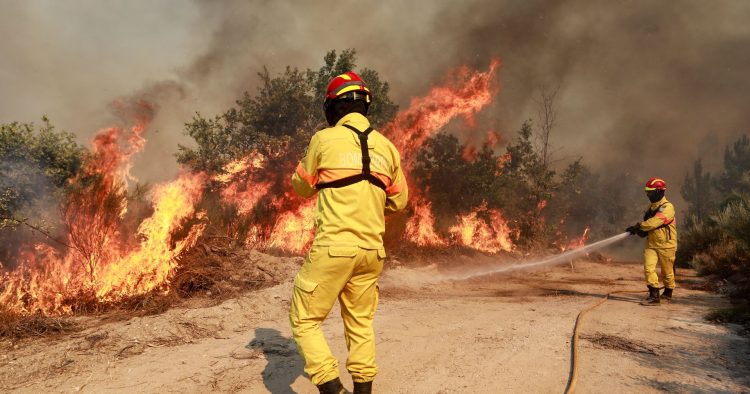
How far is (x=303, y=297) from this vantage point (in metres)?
2.54

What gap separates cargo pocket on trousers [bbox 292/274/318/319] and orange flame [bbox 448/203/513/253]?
11325 mm

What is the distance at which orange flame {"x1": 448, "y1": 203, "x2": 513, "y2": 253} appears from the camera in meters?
13.9

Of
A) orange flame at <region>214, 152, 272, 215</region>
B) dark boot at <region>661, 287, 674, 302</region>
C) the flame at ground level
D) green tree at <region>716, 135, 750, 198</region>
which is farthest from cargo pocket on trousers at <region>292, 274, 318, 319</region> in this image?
green tree at <region>716, 135, 750, 198</region>

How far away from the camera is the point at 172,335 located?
14.3ft

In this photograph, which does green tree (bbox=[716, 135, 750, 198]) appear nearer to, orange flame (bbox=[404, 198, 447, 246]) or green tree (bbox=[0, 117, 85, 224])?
orange flame (bbox=[404, 198, 447, 246])

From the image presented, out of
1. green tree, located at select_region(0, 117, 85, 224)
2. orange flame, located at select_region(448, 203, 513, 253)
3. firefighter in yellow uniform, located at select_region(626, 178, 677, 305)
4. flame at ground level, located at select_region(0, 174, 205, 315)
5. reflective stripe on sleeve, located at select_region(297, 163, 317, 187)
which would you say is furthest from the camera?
orange flame, located at select_region(448, 203, 513, 253)

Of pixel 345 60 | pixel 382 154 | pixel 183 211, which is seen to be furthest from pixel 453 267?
pixel 382 154

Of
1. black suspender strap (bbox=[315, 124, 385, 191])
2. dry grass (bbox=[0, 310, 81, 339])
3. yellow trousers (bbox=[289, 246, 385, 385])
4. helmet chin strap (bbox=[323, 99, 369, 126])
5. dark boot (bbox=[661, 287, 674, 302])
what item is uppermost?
helmet chin strap (bbox=[323, 99, 369, 126])

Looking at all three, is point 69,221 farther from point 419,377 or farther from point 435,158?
point 435,158

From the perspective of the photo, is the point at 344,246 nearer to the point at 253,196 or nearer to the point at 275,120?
the point at 253,196

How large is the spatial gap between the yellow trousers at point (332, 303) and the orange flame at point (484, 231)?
11131mm

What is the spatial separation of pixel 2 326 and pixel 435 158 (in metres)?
14.4

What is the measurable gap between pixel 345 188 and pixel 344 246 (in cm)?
38

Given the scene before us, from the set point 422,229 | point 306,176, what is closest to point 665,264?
point 422,229
